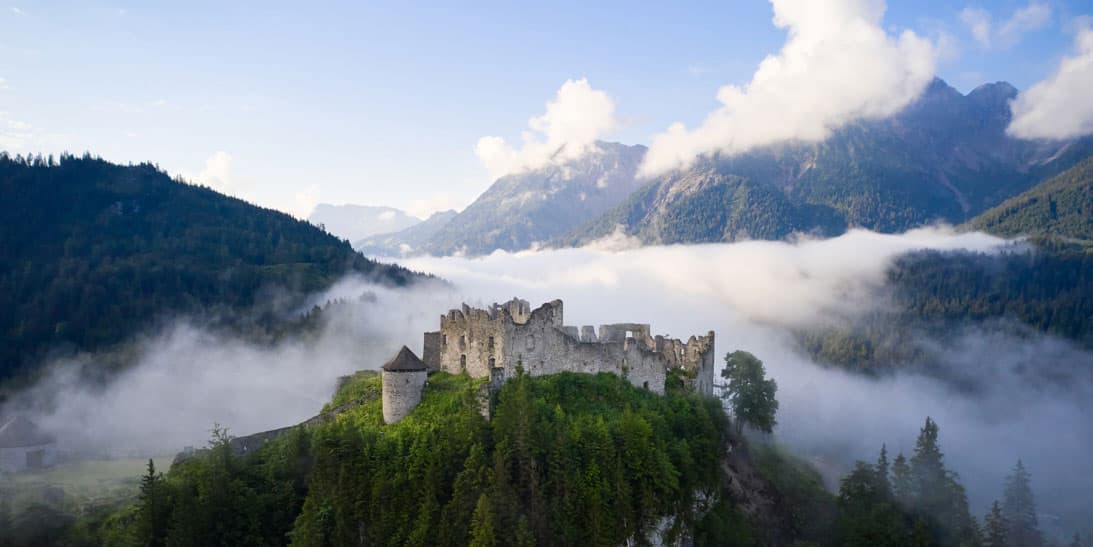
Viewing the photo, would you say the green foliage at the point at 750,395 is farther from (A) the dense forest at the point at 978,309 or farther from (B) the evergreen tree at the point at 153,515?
(A) the dense forest at the point at 978,309

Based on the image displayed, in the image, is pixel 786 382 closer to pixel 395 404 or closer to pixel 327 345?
pixel 327 345

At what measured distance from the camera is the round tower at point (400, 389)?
48062 mm

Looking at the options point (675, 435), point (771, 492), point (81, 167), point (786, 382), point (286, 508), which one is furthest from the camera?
point (81, 167)

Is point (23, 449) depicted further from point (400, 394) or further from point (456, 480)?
point (456, 480)

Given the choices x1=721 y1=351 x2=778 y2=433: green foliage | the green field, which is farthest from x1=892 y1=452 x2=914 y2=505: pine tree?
the green field

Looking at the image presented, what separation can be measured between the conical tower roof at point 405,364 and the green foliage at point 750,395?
3105 cm

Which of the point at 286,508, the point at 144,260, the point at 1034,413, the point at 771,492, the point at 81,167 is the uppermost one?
the point at 81,167

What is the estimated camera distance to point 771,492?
199 feet

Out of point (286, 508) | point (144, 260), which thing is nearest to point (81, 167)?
point (144, 260)

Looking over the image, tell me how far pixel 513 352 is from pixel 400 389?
757cm

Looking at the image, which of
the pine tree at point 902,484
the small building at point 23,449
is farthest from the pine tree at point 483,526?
the small building at point 23,449

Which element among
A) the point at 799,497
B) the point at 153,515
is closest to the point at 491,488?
the point at 153,515

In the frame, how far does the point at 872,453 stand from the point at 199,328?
12093 centimetres

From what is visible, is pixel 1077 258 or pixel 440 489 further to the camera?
pixel 1077 258
